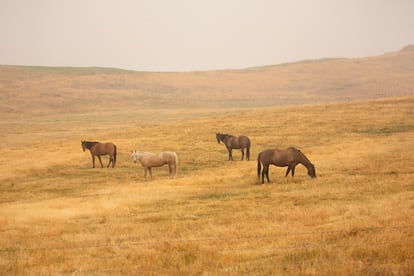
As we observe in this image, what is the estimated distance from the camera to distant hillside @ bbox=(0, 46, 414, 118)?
96375mm

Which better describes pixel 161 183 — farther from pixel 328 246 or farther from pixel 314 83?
pixel 314 83

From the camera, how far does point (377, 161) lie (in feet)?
89.6

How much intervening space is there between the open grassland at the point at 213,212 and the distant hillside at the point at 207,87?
56577 millimetres

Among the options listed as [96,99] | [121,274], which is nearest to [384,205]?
[121,274]

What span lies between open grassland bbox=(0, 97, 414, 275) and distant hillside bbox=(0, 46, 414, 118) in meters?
56.6

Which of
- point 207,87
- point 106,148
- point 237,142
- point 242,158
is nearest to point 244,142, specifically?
point 237,142

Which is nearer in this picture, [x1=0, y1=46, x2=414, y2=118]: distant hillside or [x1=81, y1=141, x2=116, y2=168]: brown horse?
[x1=81, y1=141, x2=116, y2=168]: brown horse

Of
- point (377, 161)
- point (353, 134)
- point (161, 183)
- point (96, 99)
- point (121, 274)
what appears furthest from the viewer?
point (96, 99)

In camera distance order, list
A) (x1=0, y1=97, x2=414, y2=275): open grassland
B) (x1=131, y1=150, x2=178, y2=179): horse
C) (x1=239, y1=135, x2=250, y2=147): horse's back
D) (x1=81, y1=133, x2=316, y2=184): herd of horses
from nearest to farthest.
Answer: (x1=0, y1=97, x2=414, y2=275): open grassland, (x1=81, y1=133, x2=316, y2=184): herd of horses, (x1=131, y1=150, x2=178, y2=179): horse, (x1=239, y1=135, x2=250, y2=147): horse's back

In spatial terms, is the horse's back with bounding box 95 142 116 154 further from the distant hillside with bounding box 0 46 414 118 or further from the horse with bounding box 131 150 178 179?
the distant hillside with bounding box 0 46 414 118

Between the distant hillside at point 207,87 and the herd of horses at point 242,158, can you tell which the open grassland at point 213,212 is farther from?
the distant hillside at point 207,87

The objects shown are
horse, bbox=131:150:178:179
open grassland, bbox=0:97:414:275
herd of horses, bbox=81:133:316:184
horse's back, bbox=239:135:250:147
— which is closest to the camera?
open grassland, bbox=0:97:414:275

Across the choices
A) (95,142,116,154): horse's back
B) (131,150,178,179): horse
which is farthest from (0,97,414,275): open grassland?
(95,142,116,154): horse's back

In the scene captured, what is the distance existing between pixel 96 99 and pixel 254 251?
91.0 m
